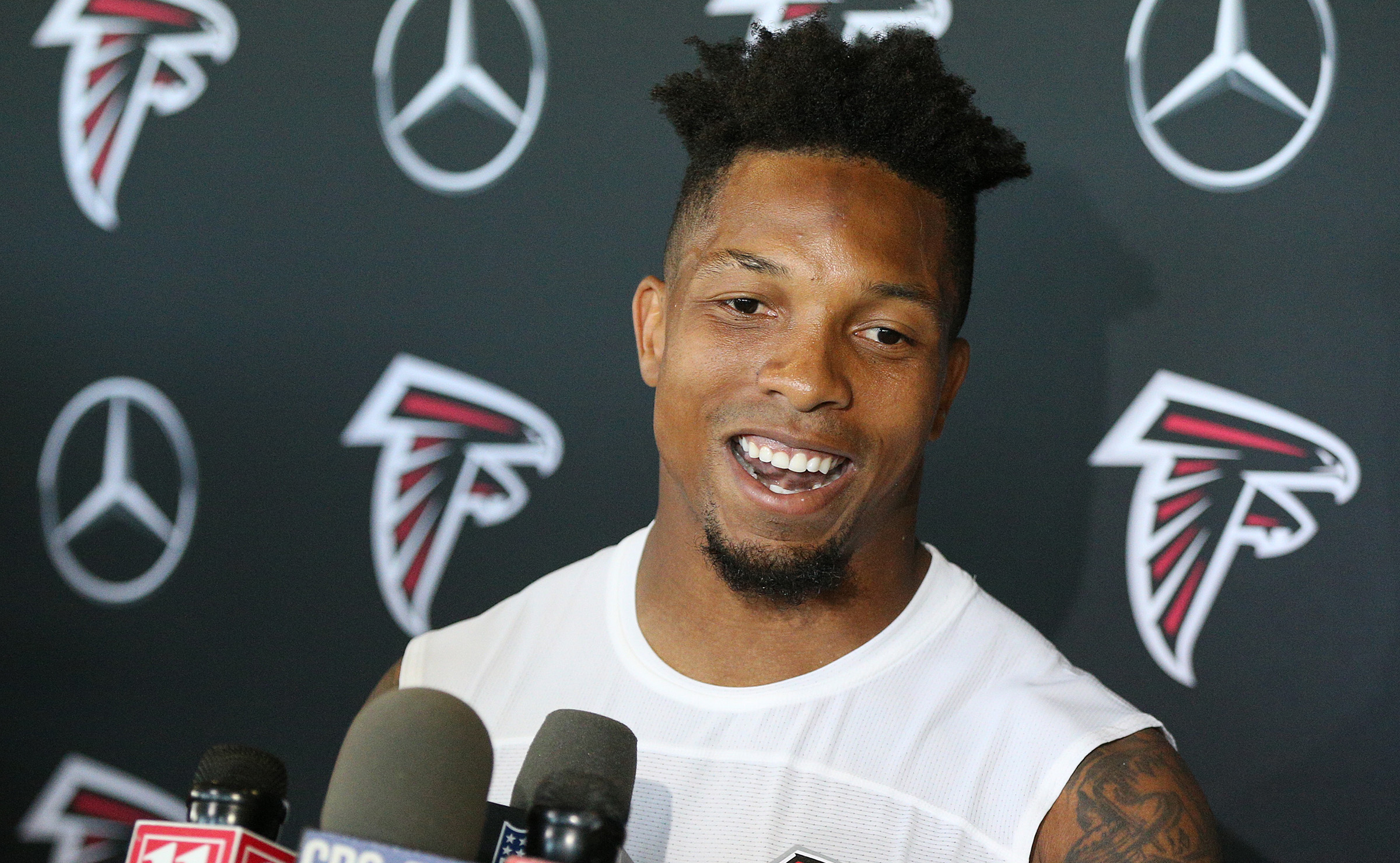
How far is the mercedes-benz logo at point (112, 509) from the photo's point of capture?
7.68 ft

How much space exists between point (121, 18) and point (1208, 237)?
189 centimetres

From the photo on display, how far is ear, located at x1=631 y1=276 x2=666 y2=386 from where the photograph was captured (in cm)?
162

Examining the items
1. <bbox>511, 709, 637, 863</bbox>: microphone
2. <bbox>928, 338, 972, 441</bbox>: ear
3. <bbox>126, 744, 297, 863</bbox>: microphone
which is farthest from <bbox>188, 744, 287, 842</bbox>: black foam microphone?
<bbox>928, 338, 972, 441</bbox>: ear

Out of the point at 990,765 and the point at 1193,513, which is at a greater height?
the point at 1193,513

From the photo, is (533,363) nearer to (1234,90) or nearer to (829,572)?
(829,572)

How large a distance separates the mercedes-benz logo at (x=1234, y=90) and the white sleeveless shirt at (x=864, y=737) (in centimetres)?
90

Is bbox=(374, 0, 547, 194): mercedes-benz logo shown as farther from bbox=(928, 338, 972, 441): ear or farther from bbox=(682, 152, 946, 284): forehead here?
bbox=(928, 338, 972, 441): ear

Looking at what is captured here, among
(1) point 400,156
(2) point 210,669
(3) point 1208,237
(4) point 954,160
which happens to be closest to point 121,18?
(1) point 400,156

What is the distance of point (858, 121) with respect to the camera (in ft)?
4.83

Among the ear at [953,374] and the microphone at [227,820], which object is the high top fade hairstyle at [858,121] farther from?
the microphone at [227,820]

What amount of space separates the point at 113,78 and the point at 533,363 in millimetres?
915

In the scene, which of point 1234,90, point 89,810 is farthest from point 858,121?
point 89,810

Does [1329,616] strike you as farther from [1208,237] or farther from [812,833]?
[812,833]

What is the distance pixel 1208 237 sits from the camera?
2068mm
